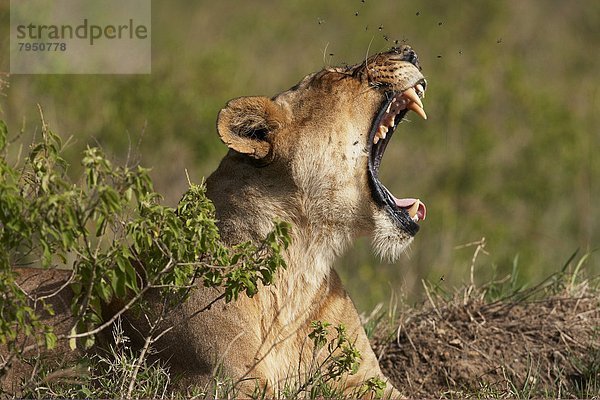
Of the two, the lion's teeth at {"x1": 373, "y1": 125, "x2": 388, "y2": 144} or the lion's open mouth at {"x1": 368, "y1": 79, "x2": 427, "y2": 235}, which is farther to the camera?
the lion's teeth at {"x1": 373, "y1": 125, "x2": 388, "y2": 144}

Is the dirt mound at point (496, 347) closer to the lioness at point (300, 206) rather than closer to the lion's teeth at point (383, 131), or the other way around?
the lioness at point (300, 206)

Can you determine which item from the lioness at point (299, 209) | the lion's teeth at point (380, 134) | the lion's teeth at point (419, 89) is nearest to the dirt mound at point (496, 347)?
the lioness at point (299, 209)

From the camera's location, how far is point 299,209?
19.5ft

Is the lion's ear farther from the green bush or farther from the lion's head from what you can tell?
the green bush

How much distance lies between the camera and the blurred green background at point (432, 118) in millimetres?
13141

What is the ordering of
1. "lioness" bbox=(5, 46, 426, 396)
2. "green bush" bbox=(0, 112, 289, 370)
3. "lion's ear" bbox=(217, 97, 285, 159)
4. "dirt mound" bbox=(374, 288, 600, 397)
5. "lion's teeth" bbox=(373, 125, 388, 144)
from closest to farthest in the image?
"green bush" bbox=(0, 112, 289, 370) < "lioness" bbox=(5, 46, 426, 396) < "lion's ear" bbox=(217, 97, 285, 159) < "lion's teeth" bbox=(373, 125, 388, 144) < "dirt mound" bbox=(374, 288, 600, 397)

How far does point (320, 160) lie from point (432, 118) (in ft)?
31.8

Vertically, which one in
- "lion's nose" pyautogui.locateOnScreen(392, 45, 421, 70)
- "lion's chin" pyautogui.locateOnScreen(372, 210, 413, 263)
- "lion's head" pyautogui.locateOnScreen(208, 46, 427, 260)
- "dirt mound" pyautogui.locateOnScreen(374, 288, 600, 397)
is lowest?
"dirt mound" pyautogui.locateOnScreen(374, 288, 600, 397)

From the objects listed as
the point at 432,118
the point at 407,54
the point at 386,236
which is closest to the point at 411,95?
the point at 407,54

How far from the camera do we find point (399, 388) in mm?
6691

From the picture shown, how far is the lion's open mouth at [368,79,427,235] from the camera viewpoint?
19.8ft

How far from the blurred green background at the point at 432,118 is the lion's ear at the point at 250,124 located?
4827 millimetres

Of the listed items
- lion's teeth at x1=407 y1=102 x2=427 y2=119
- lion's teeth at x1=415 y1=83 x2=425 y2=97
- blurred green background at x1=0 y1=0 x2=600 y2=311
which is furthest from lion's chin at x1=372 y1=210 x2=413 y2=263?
blurred green background at x1=0 y1=0 x2=600 y2=311

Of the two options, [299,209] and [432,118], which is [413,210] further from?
[432,118]
